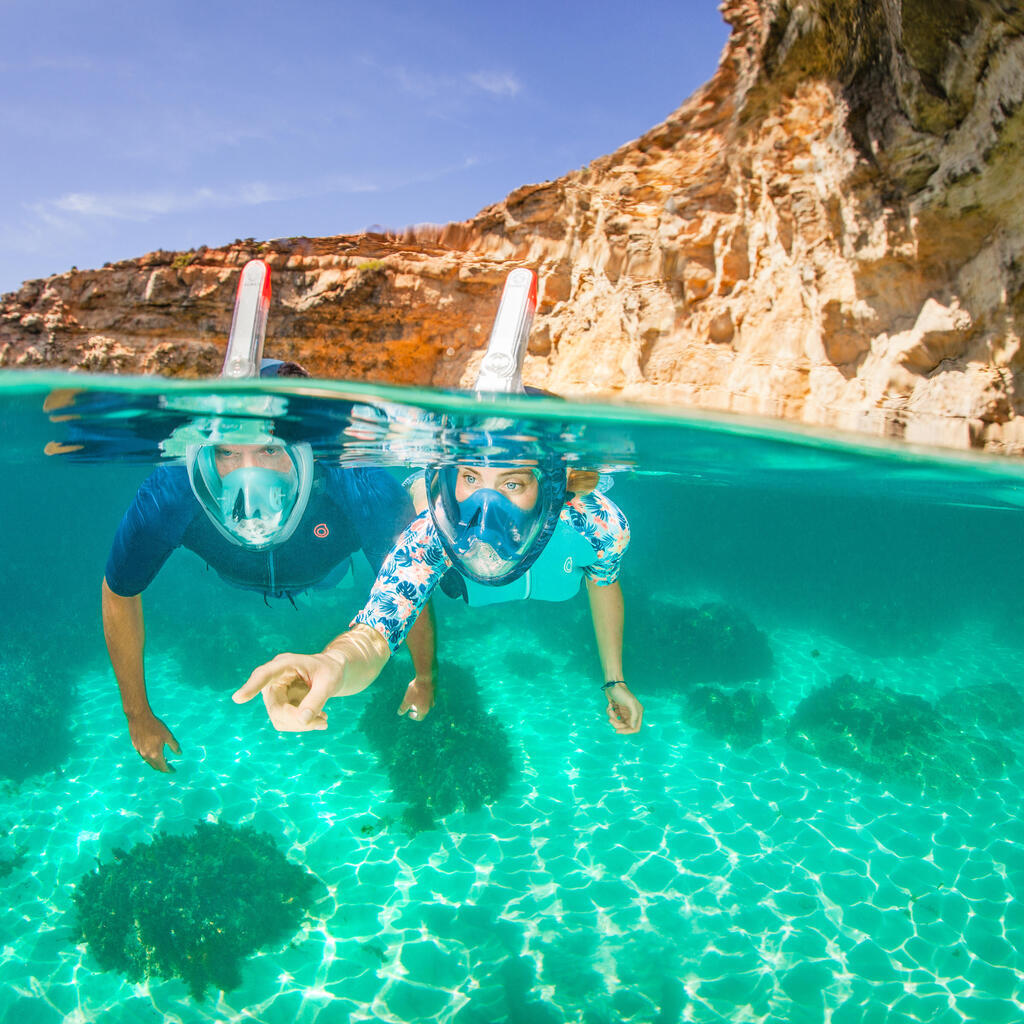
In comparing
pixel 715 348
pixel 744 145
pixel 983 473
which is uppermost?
pixel 744 145

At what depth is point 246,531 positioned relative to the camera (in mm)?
4406

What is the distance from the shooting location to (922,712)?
39.3 ft

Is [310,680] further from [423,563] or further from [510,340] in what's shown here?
[510,340]

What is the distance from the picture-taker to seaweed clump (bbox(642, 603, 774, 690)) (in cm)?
1348

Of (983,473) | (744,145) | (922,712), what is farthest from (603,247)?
(922,712)

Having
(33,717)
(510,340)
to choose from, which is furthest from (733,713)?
(33,717)

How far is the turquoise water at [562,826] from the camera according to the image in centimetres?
623

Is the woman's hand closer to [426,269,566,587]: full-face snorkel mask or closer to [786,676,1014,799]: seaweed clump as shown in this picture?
[426,269,566,587]: full-face snorkel mask

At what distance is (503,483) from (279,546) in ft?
7.11

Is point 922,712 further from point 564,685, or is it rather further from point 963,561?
point 963,561

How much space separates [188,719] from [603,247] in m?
12.5

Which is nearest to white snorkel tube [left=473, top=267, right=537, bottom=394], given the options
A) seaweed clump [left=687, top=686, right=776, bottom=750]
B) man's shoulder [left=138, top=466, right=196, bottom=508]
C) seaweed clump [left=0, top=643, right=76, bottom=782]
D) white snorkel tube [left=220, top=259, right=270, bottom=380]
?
white snorkel tube [left=220, top=259, right=270, bottom=380]

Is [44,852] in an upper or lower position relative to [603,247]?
lower

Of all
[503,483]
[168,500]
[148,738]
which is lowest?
[148,738]
